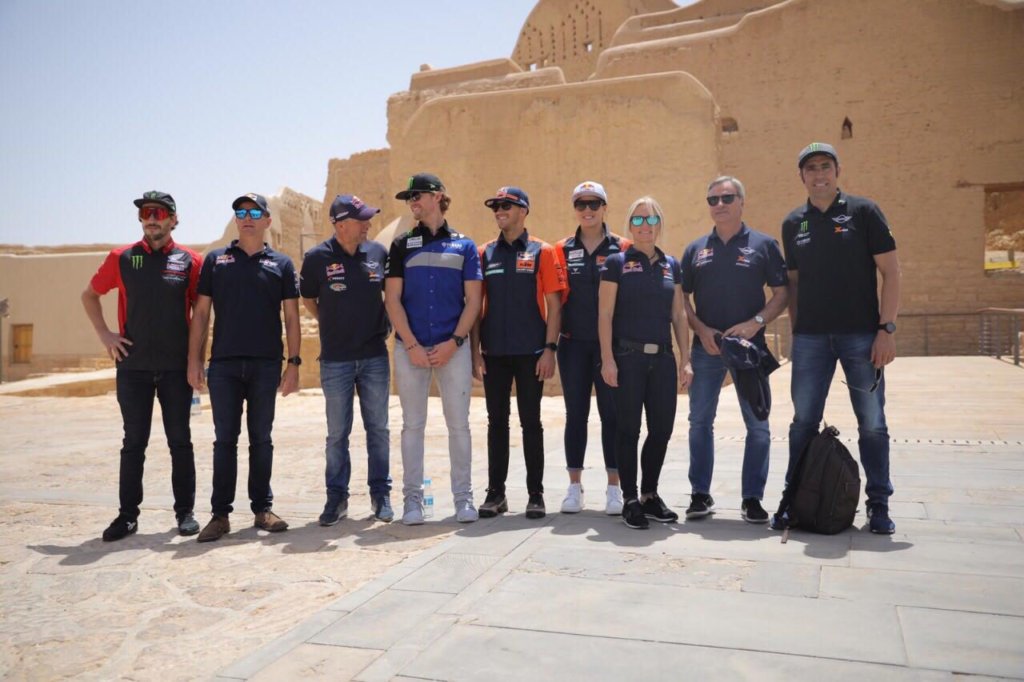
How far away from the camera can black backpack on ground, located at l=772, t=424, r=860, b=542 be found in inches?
157

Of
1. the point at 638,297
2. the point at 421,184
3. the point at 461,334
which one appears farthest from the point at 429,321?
the point at 638,297

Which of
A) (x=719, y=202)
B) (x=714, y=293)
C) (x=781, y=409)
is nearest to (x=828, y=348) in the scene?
(x=714, y=293)

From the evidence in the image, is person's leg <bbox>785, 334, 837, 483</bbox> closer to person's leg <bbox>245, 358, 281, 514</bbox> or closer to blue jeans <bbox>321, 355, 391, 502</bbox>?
blue jeans <bbox>321, 355, 391, 502</bbox>

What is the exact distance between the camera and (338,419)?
4.79 meters

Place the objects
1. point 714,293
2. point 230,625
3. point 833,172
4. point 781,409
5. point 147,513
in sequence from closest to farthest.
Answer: point 230,625 → point 833,172 → point 714,293 → point 147,513 → point 781,409

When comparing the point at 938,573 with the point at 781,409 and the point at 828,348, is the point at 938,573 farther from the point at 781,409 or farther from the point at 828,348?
the point at 781,409

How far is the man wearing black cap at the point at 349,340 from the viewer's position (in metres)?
4.72

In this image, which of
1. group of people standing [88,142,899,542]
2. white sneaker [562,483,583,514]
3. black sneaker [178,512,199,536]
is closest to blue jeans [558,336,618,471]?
group of people standing [88,142,899,542]

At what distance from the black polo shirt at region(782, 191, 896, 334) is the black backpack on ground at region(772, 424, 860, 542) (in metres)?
0.56

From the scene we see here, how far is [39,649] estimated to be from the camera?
2924 mm

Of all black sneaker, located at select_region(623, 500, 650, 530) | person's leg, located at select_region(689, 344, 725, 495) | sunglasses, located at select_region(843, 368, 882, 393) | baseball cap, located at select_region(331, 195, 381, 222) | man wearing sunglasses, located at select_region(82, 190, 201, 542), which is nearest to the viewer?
sunglasses, located at select_region(843, 368, 882, 393)

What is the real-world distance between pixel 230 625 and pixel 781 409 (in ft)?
23.3

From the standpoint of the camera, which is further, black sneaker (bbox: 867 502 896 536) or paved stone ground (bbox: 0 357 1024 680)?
black sneaker (bbox: 867 502 896 536)

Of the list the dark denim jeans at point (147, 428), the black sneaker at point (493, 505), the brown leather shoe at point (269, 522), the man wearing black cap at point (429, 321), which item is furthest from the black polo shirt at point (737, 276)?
the dark denim jeans at point (147, 428)
